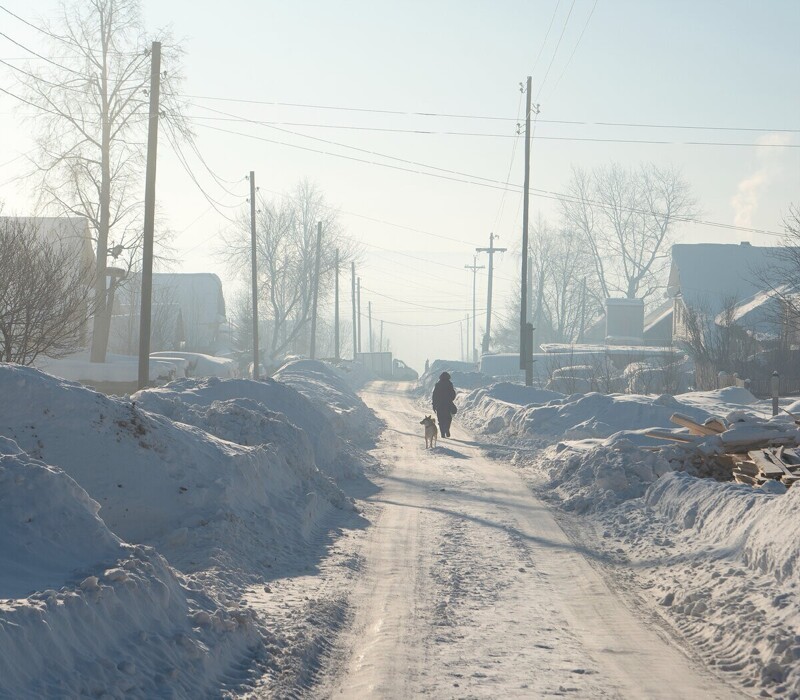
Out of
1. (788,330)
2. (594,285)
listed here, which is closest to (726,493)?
(788,330)

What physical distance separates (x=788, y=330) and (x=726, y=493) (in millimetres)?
25451

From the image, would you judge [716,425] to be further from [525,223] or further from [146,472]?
[525,223]

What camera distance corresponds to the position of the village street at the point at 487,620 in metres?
6.00

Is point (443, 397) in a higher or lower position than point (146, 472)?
higher

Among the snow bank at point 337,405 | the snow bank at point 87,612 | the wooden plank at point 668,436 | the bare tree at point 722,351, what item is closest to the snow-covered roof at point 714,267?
the bare tree at point 722,351

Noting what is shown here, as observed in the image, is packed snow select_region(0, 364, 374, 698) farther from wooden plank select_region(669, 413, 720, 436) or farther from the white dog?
wooden plank select_region(669, 413, 720, 436)

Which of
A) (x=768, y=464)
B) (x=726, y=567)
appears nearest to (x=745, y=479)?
(x=768, y=464)

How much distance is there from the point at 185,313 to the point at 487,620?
7297cm

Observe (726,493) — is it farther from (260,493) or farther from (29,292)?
(29,292)

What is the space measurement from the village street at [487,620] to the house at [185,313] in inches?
1727

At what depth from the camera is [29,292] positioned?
60.0 ft

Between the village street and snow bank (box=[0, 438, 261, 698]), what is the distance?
0.80 meters

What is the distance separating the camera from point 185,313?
78000 millimetres

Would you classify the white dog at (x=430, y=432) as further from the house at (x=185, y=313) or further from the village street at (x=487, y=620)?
the house at (x=185, y=313)
